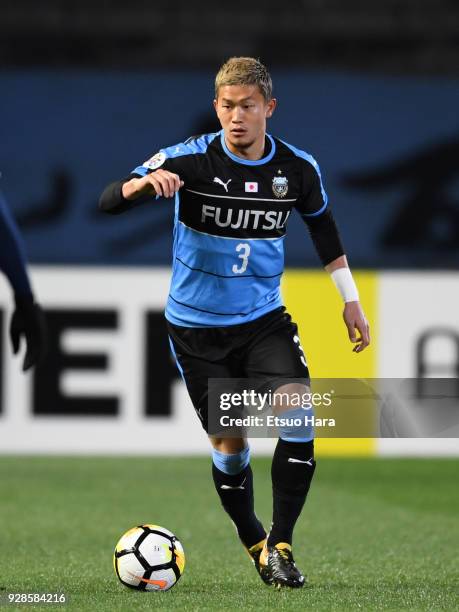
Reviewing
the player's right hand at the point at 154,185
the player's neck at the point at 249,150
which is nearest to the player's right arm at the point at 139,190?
the player's right hand at the point at 154,185

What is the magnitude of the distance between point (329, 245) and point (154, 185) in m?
0.99

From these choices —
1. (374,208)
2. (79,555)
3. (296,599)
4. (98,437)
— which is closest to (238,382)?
(296,599)

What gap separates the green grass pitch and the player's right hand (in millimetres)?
1371

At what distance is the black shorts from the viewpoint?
5320 mm

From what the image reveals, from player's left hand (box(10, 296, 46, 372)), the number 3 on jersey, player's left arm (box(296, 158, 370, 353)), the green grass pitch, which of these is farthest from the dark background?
player's left hand (box(10, 296, 46, 372))

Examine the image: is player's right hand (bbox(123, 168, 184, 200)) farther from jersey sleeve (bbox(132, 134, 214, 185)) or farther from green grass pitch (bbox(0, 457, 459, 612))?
green grass pitch (bbox(0, 457, 459, 612))

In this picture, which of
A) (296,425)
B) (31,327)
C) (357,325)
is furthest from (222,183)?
(31,327)

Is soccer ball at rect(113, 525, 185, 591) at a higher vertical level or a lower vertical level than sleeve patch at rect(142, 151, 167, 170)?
lower

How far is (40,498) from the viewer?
898cm

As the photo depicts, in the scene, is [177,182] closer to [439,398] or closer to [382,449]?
[439,398]

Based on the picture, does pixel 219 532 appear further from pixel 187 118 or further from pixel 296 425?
pixel 187 118

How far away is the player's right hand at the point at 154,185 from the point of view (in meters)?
4.79

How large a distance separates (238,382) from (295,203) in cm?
71

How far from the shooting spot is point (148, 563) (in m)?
5.18
